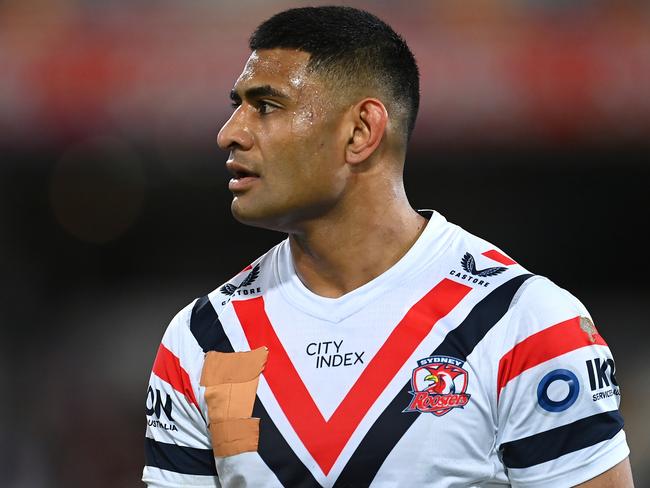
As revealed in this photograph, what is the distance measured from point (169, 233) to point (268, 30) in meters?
6.65

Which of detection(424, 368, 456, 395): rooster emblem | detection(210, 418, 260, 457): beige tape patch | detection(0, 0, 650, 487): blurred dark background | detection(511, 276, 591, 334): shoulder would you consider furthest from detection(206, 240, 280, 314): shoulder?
Result: detection(0, 0, 650, 487): blurred dark background

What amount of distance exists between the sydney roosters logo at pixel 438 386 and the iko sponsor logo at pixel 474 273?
248mm

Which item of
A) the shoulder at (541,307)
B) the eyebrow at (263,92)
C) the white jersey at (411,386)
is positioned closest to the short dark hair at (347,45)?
the eyebrow at (263,92)

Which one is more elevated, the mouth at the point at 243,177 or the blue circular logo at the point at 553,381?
the mouth at the point at 243,177

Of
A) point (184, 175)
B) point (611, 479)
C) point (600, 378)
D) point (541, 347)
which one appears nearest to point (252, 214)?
point (541, 347)

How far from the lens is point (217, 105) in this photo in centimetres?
792

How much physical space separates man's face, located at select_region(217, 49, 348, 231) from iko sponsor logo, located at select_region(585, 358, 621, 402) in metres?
0.85

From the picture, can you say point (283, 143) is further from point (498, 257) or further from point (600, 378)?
point (600, 378)

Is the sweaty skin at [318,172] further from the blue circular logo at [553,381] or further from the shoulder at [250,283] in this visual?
the blue circular logo at [553,381]

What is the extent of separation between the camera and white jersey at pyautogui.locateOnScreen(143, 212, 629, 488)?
2.68m

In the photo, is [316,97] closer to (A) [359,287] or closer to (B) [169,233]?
(A) [359,287]

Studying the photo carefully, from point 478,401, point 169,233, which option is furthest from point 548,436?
point 169,233

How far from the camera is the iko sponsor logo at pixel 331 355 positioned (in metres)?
2.87

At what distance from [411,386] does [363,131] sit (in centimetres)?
75
